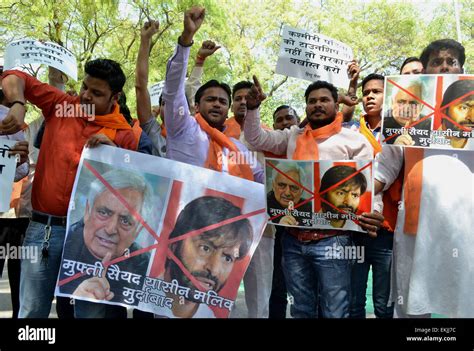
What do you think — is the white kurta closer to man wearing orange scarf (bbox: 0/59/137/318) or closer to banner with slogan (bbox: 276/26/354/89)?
banner with slogan (bbox: 276/26/354/89)

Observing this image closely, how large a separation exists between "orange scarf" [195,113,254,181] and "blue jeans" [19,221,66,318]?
106 centimetres

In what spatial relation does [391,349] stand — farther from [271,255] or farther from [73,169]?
[73,169]

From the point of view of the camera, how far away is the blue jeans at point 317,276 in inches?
146

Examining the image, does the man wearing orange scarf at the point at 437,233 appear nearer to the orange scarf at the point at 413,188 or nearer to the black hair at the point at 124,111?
the orange scarf at the point at 413,188

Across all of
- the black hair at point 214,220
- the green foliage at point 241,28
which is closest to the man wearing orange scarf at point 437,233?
the black hair at point 214,220

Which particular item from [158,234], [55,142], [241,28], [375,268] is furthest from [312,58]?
[241,28]

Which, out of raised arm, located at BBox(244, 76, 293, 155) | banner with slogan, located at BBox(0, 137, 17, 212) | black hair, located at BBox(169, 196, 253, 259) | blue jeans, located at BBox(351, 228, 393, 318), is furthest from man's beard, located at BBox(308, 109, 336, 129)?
banner with slogan, located at BBox(0, 137, 17, 212)

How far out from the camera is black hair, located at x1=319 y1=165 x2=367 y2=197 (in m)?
3.62

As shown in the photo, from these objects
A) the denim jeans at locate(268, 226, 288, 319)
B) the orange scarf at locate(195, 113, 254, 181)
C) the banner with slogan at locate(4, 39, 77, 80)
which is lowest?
the denim jeans at locate(268, 226, 288, 319)

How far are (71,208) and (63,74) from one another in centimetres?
189

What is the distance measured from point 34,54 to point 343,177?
97.6 inches

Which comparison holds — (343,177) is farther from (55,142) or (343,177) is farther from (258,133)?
(55,142)

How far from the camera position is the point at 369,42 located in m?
14.0

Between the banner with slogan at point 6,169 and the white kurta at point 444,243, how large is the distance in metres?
2.38
